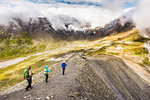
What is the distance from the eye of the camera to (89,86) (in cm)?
2342

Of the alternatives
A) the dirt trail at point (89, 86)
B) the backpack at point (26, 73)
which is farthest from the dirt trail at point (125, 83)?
the backpack at point (26, 73)

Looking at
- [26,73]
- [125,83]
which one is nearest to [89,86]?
[26,73]

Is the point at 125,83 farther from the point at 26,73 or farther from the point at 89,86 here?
the point at 26,73

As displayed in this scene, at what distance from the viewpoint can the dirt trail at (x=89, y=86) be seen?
16.8 metres

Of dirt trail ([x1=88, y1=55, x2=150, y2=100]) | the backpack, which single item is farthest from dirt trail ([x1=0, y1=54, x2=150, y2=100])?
the backpack

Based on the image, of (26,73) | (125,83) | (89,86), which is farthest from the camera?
(125,83)

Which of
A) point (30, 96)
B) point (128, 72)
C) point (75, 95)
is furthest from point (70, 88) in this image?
point (128, 72)

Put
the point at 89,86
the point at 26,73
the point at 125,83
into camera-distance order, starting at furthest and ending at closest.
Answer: the point at 125,83 < the point at 89,86 < the point at 26,73

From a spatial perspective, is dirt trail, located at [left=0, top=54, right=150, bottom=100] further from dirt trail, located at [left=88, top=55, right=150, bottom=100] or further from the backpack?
the backpack

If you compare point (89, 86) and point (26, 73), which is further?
point (89, 86)

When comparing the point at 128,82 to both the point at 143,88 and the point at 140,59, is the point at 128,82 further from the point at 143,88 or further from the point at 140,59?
the point at 140,59

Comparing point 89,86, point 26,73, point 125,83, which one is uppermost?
point 26,73

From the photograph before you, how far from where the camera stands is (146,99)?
3562 centimetres

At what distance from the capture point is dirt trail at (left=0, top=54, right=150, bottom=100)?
55.2 ft
